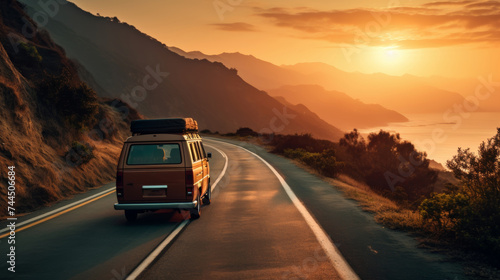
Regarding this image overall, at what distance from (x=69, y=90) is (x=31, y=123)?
377cm

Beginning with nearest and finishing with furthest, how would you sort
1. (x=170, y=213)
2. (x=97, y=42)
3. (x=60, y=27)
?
1. (x=170, y=213)
2. (x=60, y=27)
3. (x=97, y=42)

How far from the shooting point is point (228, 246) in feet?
24.5

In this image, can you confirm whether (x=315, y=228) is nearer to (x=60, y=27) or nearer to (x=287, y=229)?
(x=287, y=229)

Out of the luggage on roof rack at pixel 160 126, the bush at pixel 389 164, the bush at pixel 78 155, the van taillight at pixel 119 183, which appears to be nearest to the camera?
the van taillight at pixel 119 183

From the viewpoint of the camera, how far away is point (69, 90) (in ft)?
64.4

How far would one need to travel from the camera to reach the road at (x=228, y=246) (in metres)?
5.96

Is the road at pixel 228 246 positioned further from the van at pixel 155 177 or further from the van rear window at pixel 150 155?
the van rear window at pixel 150 155

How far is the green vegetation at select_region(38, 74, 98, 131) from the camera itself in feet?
62.7

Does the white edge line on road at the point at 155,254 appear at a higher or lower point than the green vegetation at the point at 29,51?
lower

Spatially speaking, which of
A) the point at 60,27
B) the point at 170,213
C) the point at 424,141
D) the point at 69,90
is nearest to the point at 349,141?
the point at 424,141

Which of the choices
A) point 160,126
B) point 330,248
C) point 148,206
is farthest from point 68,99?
point 330,248

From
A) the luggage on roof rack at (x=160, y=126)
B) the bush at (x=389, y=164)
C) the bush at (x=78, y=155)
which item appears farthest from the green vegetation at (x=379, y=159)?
the luggage on roof rack at (x=160, y=126)

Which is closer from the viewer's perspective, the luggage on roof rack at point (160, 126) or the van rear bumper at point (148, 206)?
the van rear bumper at point (148, 206)

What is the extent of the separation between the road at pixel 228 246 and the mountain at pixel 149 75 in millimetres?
143329
